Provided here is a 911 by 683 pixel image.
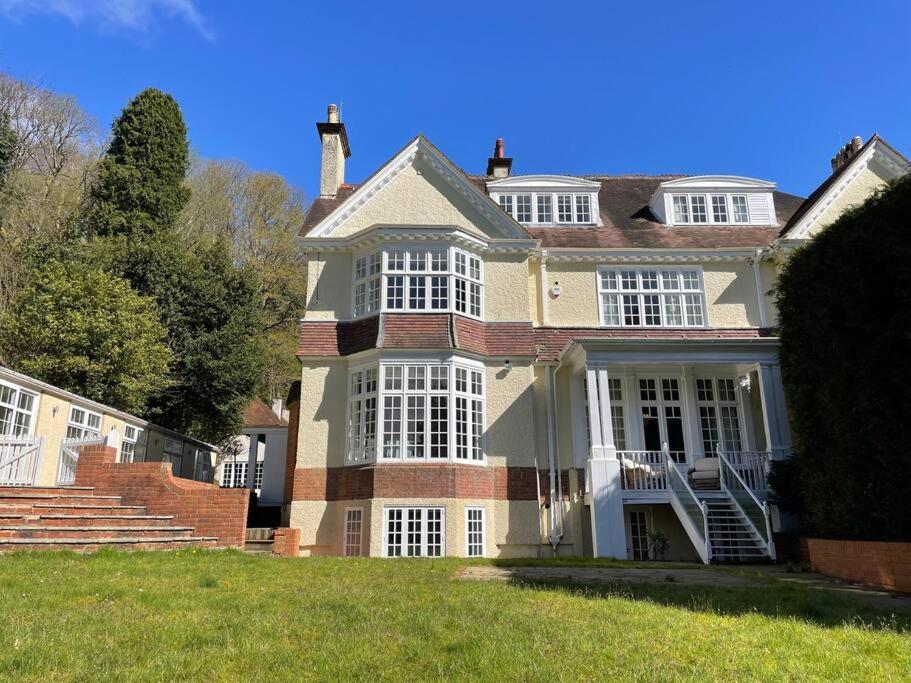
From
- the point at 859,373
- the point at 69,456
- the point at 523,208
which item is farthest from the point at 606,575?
the point at 523,208

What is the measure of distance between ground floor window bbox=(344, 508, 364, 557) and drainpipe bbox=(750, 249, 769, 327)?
1359cm

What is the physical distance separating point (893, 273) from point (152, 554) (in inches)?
501

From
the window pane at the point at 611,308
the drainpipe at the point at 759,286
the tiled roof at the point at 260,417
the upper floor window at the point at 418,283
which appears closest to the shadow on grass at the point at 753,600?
the upper floor window at the point at 418,283

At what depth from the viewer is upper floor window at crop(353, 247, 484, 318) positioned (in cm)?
1841

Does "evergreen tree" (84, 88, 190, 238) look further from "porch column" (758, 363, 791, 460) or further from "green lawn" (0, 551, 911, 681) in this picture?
"porch column" (758, 363, 791, 460)

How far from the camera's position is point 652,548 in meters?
16.5

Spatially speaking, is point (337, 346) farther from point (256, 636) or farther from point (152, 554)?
point (256, 636)

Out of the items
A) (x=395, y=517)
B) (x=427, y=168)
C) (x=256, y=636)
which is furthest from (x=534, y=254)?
(x=256, y=636)

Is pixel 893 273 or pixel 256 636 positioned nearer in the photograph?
pixel 256 636

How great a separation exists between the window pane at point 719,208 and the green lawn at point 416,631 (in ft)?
55.1

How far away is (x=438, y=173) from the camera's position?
2020 centimetres

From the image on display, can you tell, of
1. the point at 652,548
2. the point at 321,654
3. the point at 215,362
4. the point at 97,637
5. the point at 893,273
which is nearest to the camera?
the point at 321,654

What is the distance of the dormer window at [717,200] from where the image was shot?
2247 centimetres

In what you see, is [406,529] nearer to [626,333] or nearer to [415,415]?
[415,415]
